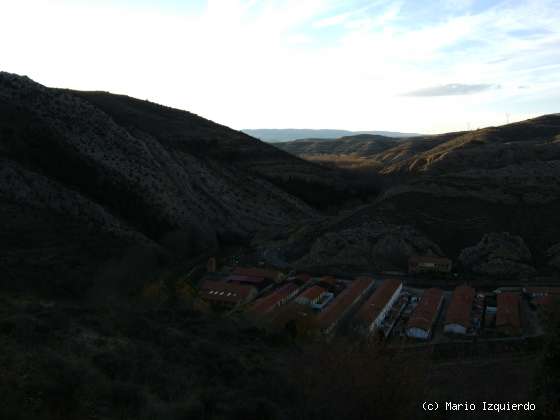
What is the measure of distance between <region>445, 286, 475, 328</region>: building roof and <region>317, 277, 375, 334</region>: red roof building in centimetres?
457

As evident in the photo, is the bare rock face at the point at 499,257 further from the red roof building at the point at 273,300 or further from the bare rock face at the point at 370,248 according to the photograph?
the red roof building at the point at 273,300

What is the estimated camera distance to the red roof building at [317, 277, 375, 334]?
21.4m

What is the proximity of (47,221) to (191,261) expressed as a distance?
31.0 ft

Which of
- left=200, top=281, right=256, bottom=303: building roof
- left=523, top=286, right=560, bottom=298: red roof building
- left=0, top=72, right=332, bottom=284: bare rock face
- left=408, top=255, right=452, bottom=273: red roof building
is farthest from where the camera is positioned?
left=408, top=255, right=452, bottom=273: red roof building

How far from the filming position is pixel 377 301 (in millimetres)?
24625

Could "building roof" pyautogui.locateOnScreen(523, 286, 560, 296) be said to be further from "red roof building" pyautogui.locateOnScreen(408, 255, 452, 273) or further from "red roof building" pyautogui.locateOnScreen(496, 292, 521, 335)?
"red roof building" pyautogui.locateOnScreen(408, 255, 452, 273)

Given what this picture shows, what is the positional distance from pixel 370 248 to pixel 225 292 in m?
11.8

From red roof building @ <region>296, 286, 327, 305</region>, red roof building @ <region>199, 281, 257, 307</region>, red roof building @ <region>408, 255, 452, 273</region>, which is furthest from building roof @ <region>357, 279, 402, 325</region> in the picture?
red roof building @ <region>199, 281, 257, 307</region>

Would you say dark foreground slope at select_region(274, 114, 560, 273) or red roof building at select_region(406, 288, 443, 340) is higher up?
dark foreground slope at select_region(274, 114, 560, 273)

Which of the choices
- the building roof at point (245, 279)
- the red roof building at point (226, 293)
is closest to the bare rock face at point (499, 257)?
the building roof at point (245, 279)

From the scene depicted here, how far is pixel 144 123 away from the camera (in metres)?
72.2

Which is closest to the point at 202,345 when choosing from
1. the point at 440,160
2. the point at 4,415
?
the point at 4,415

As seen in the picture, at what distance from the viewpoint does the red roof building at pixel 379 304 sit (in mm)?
21781

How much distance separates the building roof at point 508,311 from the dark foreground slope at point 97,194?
1876cm
